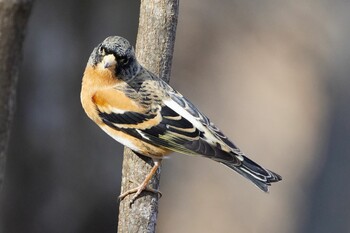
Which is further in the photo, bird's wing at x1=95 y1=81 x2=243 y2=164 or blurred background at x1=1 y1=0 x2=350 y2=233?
blurred background at x1=1 y1=0 x2=350 y2=233

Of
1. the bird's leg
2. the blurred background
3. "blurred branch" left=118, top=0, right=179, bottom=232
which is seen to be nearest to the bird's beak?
"blurred branch" left=118, top=0, right=179, bottom=232

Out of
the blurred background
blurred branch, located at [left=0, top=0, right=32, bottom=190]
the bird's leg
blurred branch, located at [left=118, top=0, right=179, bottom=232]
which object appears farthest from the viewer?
the blurred background

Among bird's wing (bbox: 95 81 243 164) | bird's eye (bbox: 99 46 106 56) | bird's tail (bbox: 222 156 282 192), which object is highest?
bird's eye (bbox: 99 46 106 56)

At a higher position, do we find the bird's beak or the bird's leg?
the bird's beak

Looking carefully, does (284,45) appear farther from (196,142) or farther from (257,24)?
(196,142)

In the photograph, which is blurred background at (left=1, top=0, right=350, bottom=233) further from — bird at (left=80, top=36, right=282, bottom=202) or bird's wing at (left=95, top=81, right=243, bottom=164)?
bird's wing at (left=95, top=81, right=243, bottom=164)

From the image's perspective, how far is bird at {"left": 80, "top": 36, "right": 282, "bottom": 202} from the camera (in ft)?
15.4

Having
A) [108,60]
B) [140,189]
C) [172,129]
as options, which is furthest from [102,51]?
[140,189]

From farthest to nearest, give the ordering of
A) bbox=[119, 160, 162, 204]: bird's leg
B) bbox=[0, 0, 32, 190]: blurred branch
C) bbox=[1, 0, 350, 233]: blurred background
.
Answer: bbox=[1, 0, 350, 233]: blurred background, bbox=[119, 160, 162, 204]: bird's leg, bbox=[0, 0, 32, 190]: blurred branch

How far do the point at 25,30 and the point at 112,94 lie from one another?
2530 millimetres

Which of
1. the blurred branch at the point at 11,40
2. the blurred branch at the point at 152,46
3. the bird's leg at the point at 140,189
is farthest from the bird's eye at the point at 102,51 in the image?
the blurred branch at the point at 11,40

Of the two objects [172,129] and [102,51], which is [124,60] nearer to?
[102,51]

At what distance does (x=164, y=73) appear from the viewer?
5062 millimetres

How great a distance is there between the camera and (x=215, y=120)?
903 centimetres
